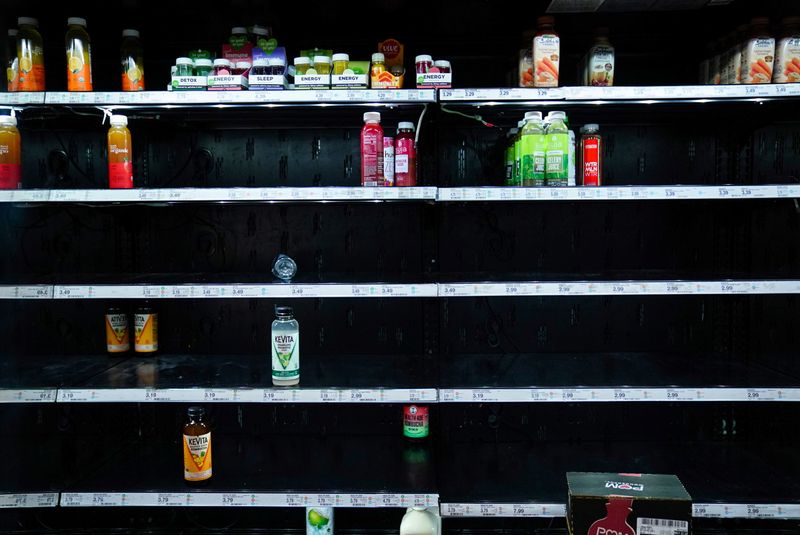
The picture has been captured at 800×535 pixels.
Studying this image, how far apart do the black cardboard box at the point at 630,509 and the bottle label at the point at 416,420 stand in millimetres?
931

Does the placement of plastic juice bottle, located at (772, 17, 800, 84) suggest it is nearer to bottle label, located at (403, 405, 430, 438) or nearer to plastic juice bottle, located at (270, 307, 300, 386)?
bottle label, located at (403, 405, 430, 438)

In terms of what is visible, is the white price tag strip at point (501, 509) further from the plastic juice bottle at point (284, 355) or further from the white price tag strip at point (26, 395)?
the white price tag strip at point (26, 395)

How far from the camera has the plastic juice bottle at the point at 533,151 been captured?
6.89 feet

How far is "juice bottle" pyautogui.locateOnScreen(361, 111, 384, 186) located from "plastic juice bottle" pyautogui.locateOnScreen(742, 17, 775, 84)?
4.43 feet

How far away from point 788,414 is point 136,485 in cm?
269

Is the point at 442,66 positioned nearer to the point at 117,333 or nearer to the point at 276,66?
the point at 276,66

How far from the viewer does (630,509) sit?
Answer: 1475 mm

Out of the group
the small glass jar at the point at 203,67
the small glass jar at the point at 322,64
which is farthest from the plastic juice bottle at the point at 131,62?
the small glass jar at the point at 322,64

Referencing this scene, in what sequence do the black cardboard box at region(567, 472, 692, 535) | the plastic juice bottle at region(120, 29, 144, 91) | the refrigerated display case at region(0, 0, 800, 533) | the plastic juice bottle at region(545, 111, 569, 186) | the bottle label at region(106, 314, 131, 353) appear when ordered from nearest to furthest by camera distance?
the black cardboard box at region(567, 472, 692, 535)
the plastic juice bottle at region(545, 111, 569, 186)
the plastic juice bottle at region(120, 29, 144, 91)
the refrigerated display case at region(0, 0, 800, 533)
the bottle label at region(106, 314, 131, 353)

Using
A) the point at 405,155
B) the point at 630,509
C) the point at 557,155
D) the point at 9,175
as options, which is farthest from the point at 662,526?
the point at 9,175

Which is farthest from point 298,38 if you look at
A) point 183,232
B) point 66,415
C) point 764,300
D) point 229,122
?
point 764,300

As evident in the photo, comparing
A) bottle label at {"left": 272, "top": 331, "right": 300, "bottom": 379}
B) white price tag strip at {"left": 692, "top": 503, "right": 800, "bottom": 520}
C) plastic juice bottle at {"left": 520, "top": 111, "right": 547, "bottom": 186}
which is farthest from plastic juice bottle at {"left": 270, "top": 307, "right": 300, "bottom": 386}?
white price tag strip at {"left": 692, "top": 503, "right": 800, "bottom": 520}

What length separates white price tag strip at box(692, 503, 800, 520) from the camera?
78.0 inches

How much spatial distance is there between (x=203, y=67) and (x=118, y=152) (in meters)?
0.45
